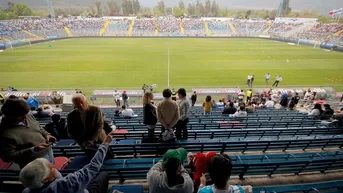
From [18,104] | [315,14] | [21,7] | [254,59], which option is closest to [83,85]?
[18,104]

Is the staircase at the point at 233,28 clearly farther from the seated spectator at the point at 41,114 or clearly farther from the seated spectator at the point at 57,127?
the seated spectator at the point at 57,127

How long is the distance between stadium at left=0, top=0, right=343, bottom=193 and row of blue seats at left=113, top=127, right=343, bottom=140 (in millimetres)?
38

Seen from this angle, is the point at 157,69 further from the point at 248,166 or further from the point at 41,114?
the point at 248,166

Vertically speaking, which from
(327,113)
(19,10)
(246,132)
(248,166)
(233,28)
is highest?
(19,10)

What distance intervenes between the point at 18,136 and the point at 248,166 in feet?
11.0

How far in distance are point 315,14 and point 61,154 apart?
15492 centimetres

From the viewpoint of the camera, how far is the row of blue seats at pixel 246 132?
5353mm

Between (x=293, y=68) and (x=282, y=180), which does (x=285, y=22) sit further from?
(x=282, y=180)

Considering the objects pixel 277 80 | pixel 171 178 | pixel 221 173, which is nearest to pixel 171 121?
pixel 171 178

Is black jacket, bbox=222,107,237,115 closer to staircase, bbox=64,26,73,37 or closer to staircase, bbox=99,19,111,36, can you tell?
staircase, bbox=99,19,111,36

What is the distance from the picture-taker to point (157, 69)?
22.9 m

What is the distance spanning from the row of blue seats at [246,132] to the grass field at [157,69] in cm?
1249

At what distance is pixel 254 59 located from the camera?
28.4 m

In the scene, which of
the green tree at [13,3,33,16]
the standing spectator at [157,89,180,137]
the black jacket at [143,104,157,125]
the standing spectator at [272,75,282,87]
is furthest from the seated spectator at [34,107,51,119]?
the green tree at [13,3,33,16]
